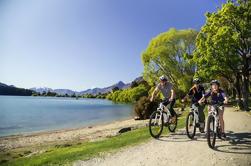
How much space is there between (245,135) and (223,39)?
15923 mm

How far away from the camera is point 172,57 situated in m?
50.3

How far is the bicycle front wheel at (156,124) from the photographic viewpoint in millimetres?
12203

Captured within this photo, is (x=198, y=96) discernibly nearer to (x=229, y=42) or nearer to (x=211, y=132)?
(x=211, y=132)

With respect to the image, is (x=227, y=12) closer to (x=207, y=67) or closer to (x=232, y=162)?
(x=207, y=67)

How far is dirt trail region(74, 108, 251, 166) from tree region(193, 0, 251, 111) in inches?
660

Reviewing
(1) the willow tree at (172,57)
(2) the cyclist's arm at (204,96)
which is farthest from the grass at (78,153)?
(1) the willow tree at (172,57)

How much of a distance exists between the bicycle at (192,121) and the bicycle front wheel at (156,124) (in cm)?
115

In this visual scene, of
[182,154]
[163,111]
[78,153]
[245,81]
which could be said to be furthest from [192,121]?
[245,81]

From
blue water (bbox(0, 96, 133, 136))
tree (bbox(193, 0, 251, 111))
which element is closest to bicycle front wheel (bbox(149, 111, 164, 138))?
tree (bbox(193, 0, 251, 111))

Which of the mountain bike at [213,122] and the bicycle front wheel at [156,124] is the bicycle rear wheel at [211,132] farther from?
the bicycle front wheel at [156,124]

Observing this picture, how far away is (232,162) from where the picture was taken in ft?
27.3

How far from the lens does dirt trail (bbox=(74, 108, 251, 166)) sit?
338 inches

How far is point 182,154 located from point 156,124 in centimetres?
305

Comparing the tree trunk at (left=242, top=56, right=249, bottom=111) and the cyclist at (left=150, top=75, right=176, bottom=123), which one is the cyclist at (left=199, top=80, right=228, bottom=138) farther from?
the tree trunk at (left=242, top=56, right=249, bottom=111)
